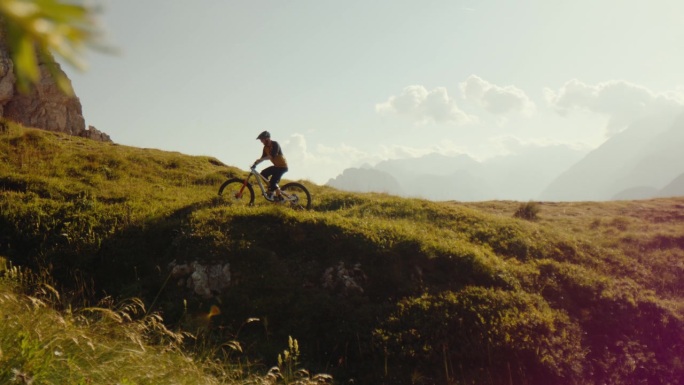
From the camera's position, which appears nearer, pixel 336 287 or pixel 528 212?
pixel 336 287

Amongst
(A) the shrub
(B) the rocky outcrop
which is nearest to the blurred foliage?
(B) the rocky outcrop

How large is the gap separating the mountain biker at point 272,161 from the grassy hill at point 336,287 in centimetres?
80

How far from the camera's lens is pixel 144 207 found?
50.7ft

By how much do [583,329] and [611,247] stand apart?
9003 mm

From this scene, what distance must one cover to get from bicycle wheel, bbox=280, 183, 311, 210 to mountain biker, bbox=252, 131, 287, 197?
583 mm

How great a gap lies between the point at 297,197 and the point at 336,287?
6534 millimetres

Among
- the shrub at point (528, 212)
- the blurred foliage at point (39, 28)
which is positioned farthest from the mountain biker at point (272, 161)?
the blurred foliage at point (39, 28)

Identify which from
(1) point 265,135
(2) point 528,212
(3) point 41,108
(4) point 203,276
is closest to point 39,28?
(4) point 203,276

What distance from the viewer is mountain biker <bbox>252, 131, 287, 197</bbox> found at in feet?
57.3

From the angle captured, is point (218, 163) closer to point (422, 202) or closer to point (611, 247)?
point (422, 202)

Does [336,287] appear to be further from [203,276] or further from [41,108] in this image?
[41,108]

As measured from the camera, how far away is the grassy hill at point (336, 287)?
9883 millimetres

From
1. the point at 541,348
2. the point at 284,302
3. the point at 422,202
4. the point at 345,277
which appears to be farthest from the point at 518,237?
the point at 284,302

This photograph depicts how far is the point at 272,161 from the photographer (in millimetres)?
17797
